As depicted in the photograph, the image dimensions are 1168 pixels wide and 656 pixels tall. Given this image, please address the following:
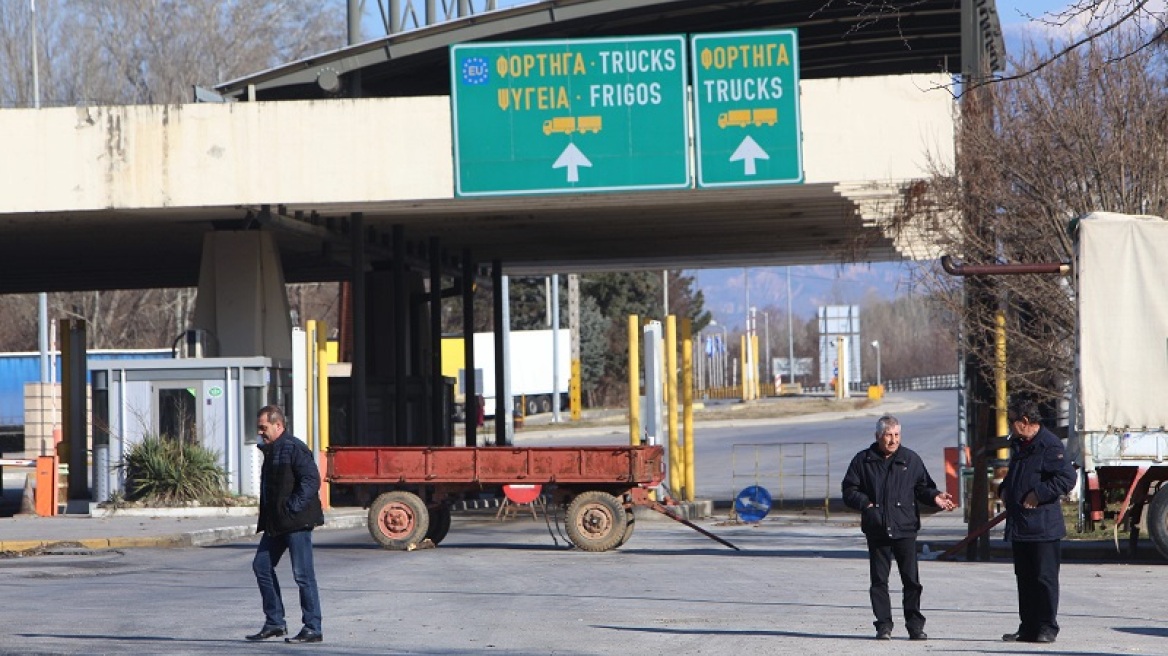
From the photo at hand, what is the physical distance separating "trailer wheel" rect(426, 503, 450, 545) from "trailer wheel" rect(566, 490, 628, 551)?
1928 mm

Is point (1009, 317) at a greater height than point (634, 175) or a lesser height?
lesser

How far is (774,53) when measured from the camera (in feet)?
79.6

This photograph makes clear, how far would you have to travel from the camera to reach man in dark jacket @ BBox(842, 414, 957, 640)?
441 inches

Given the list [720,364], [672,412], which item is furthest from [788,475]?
[720,364]

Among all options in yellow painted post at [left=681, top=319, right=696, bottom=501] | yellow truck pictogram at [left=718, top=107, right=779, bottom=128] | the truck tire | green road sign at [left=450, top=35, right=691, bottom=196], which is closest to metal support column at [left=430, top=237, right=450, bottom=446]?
yellow painted post at [left=681, top=319, right=696, bottom=501]

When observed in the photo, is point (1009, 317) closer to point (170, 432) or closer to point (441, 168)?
point (441, 168)

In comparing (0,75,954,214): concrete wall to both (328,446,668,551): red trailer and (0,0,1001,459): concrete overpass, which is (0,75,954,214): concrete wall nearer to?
(0,0,1001,459): concrete overpass

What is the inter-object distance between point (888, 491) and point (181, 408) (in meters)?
18.1

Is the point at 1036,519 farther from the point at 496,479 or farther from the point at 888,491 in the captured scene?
the point at 496,479

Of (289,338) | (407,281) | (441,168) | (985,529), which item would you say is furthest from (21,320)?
(985,529)

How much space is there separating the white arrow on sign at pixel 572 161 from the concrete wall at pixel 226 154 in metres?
1.75

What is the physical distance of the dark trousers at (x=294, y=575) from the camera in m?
11.2

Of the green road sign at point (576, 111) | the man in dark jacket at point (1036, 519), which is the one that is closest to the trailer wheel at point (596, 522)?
the green road sign at point (576, 111)

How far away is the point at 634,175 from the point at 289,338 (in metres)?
7.99
